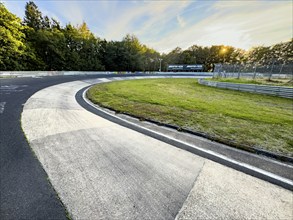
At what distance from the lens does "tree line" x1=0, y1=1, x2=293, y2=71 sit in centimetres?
2481

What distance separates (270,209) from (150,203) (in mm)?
1675

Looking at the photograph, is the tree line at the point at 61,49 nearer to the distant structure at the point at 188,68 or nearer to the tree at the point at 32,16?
the tree at the point at 32,16

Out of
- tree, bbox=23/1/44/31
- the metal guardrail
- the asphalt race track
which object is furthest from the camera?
tree, bbox=23/1/44/31

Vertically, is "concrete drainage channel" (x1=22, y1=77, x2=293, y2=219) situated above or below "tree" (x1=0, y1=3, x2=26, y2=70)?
below

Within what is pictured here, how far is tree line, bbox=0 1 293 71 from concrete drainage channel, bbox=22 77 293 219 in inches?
744

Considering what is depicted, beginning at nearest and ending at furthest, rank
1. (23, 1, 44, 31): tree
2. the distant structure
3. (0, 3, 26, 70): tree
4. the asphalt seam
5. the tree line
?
the asphalt seam → (0, 3, 26, 70): tree → the tree line → (23, 1, 44, 31): tree → the distant structure

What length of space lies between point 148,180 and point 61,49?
4338cm

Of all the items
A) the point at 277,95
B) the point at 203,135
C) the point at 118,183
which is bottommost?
the point at 277,95

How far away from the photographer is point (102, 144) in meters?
3.55

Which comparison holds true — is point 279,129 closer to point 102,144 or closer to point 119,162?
point 119,162

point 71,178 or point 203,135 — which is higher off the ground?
point 71,178

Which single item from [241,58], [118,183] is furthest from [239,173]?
[241,58]

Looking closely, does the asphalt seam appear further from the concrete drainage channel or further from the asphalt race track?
the asphalt race track

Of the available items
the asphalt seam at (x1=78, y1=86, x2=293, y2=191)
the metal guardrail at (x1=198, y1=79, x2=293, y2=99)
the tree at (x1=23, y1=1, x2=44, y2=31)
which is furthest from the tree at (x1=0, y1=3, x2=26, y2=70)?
the metal guardrail at (x1=198, y1=79, x2=293, y2=99)
